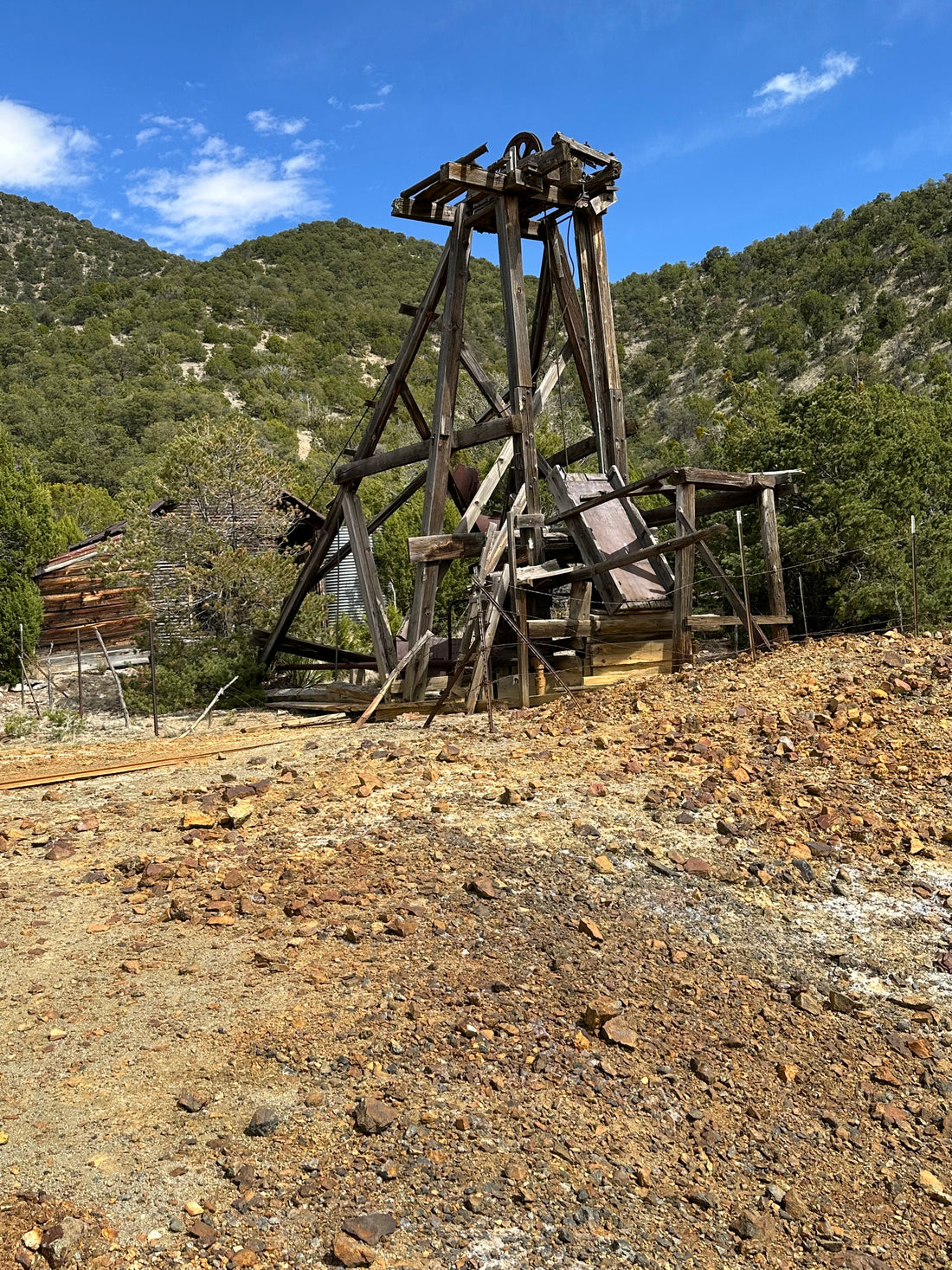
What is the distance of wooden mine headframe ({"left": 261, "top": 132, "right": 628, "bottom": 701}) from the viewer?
11594mm

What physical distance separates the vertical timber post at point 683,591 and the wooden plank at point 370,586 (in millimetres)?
3873

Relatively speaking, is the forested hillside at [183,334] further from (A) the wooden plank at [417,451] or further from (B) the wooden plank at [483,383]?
(B) the wooden plank at [483,383]

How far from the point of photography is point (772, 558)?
443 inches

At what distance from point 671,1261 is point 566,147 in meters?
10.6

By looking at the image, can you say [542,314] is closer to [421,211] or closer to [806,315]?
[421,211]

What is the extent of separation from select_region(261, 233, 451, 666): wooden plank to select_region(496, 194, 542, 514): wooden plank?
2.64ft

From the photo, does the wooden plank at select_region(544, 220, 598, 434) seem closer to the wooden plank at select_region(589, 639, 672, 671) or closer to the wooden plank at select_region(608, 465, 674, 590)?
the wooden plank at select_region(608, 465, 674, 590)

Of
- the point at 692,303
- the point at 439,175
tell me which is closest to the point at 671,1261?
the point at 439,175

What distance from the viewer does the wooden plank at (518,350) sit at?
37.7 feet

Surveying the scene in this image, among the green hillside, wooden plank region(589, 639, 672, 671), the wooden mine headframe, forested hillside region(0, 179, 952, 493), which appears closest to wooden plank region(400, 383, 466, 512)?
the wooden mine headframe

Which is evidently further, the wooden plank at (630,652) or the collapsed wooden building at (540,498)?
the wooden plank at (630,652)

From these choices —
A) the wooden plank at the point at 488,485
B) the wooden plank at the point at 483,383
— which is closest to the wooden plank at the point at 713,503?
the wooden plank at the point at 488,485

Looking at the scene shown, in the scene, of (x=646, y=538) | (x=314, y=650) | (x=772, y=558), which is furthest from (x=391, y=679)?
(x=314, y=650)

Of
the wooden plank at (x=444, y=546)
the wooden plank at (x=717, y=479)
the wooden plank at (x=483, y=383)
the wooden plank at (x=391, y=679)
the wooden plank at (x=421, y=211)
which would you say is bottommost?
the wooden plank at (x=391, y=679)
